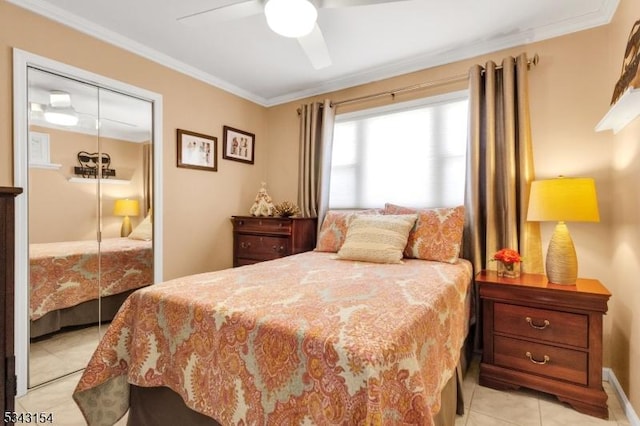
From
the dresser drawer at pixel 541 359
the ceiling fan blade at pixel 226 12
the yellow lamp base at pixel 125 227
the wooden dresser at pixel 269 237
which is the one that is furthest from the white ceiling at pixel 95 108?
the dresser drawer at pixel 541 359

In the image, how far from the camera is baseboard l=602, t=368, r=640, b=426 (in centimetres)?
162

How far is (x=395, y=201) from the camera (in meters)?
2.98

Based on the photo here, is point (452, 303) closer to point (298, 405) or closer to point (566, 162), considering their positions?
point (298, 405)

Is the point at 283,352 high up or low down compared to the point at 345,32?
down

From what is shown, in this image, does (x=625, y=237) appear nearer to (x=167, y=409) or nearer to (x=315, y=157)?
(x=315, y=157)

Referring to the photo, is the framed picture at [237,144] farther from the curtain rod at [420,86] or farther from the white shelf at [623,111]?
the white shelf at [623,111]

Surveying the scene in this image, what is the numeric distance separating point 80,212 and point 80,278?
0.48m

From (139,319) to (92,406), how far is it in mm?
473

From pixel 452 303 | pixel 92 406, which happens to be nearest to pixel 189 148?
pixel 92 406

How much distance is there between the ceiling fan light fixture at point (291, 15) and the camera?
1528 millimetres

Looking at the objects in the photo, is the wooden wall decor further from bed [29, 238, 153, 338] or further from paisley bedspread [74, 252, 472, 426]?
bed [29, 238, 153, 338]

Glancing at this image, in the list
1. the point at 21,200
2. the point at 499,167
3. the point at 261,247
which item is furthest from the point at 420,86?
the point at 21,200

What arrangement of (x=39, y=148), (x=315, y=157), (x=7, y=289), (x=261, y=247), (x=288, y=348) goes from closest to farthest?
(x=7, y=289)
(x=288, y=348)
(x=39, y=148)
(x=261, y=247)
(x=315, y=157)

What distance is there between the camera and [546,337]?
6.11 ft
